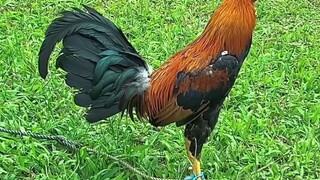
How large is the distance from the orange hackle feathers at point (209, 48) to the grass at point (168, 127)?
0.56 meters

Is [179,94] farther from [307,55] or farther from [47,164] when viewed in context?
[307,55]

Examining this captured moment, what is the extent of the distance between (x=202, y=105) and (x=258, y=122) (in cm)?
105

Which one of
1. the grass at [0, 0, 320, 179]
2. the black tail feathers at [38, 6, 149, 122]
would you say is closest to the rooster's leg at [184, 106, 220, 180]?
the grass at [0, 0, 320, 179]

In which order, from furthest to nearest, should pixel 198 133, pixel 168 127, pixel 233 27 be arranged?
pixel 168 127, pixel 198 133, pixel 233 27

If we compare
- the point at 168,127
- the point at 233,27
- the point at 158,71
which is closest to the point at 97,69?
the point at 158,71

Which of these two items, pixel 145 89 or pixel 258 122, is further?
pixel 258 122

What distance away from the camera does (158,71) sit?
3.90m

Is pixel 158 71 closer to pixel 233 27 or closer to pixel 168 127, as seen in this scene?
pixel 233 27

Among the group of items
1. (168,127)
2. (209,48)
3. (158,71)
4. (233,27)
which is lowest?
(168,127)

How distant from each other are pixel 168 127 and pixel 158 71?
77cm

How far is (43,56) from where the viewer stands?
3604 mm

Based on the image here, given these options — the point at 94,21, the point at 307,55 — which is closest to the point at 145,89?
the point at 94,21

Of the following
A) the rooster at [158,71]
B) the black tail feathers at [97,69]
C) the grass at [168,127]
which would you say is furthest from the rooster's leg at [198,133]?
the black tail feathers at [97,69]

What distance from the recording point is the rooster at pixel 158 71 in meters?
3.67
